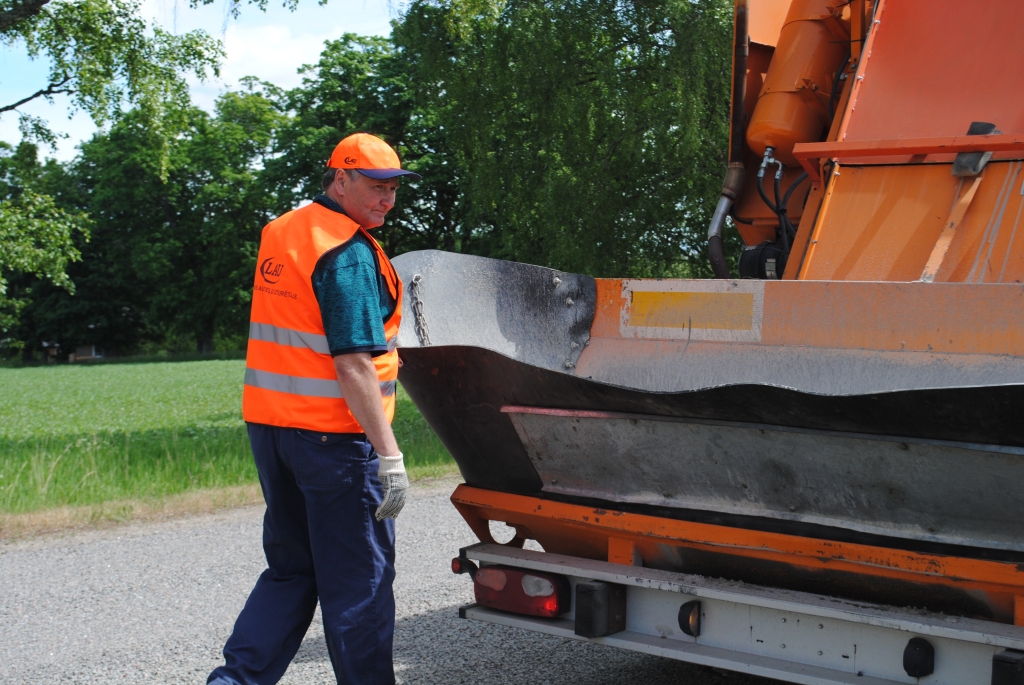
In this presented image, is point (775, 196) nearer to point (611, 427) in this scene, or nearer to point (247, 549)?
point (611, 427)

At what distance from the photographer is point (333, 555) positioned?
115 inches

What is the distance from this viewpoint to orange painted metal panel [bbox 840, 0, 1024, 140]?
3773mm

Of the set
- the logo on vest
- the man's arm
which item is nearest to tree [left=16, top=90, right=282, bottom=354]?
the logo on vest

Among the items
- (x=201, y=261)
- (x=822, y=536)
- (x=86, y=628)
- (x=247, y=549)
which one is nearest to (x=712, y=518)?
(x=822, y=536)

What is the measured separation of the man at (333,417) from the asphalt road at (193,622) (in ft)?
2.50

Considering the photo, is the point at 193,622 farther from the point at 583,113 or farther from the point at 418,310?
the point at 583,113

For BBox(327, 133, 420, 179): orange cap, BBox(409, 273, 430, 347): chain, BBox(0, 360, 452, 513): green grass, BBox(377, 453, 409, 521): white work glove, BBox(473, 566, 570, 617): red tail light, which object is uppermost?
BBox(327, 133, 420, 179): orange cap

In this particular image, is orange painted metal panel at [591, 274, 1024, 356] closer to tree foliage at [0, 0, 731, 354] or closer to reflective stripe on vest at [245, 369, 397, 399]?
reflective stripe on vest at [245, 369, 397, 399]

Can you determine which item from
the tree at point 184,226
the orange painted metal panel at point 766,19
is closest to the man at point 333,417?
the orange painted metal panel at point 766,19

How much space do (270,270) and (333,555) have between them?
88 centimetres

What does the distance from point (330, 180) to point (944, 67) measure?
98.8 inches

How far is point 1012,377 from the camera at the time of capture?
2.68 metres

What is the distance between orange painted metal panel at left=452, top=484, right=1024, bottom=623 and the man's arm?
0.60m

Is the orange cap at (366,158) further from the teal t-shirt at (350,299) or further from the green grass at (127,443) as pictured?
the green grass at (127,443)
